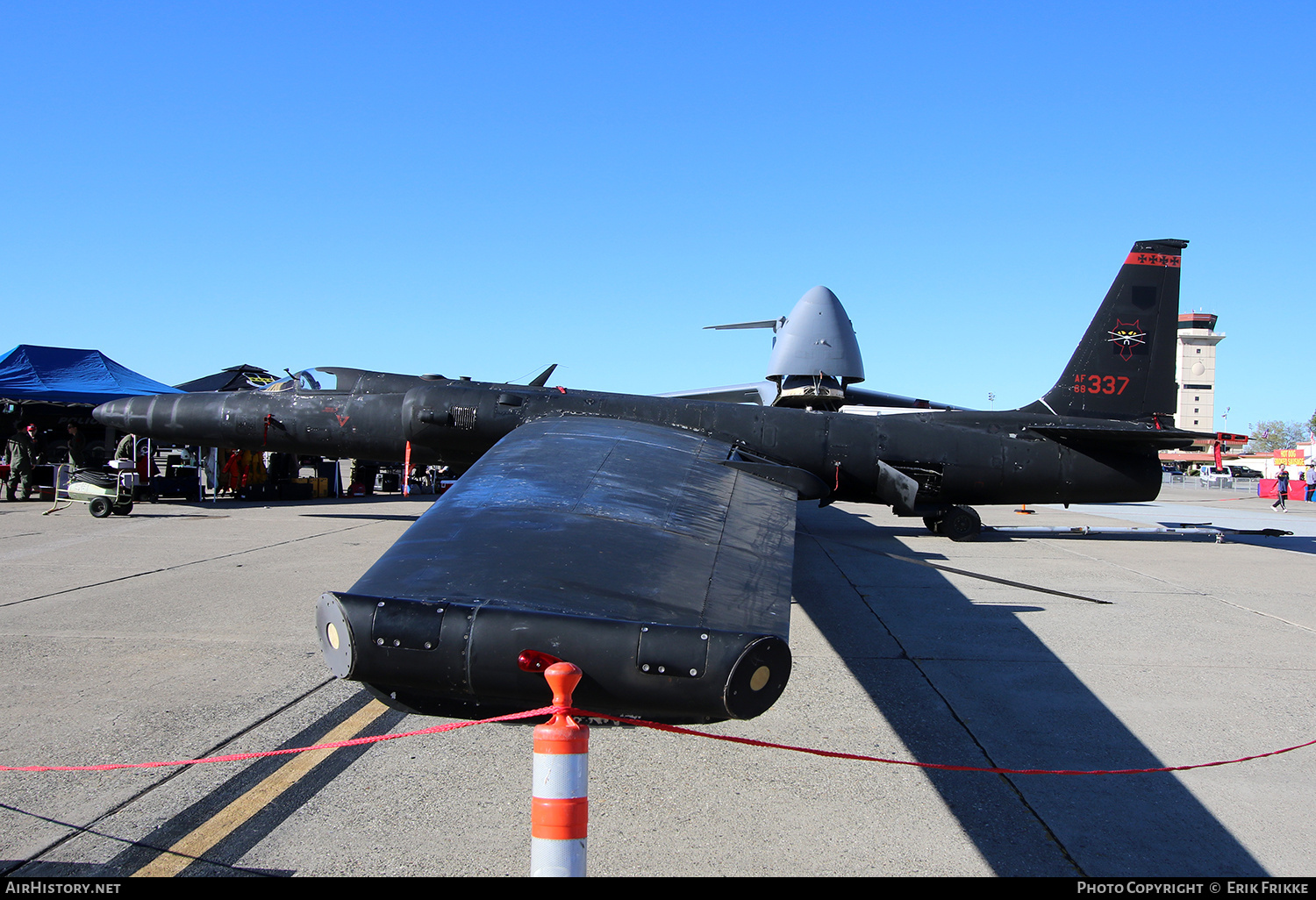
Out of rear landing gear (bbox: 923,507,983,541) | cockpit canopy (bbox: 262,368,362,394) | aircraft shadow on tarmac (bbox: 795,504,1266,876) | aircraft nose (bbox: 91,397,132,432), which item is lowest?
aircraft shadow on tarmac (bbox: 795,504,1266,876)

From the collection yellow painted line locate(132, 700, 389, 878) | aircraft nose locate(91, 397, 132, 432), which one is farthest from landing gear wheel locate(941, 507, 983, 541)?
aircraft nose locate(91, 397, 132, 432)

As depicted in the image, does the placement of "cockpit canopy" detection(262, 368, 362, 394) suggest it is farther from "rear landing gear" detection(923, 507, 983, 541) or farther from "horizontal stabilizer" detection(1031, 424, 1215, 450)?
"horizontal stabilizer" detection(1031, 424, 1215, 450)

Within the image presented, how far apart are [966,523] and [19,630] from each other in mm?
12697

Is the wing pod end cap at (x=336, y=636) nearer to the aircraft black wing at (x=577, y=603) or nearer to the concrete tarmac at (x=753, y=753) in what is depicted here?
the aircraft black wing at (x=577, y=603)

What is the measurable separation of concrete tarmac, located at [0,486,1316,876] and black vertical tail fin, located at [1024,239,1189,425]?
4.64m

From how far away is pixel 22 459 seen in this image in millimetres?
18719

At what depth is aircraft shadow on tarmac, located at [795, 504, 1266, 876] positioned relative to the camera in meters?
3.23

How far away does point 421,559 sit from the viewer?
3725mm

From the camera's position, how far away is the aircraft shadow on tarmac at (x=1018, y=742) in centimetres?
323

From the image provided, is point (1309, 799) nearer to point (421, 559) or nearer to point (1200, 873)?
point (1200, 873)

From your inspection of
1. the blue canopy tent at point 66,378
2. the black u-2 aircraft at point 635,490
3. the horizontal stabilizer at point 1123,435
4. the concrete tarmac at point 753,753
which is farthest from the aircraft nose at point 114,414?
the horizontal stabilizer at point 1123,435

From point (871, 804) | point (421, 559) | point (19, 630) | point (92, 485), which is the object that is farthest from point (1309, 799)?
point (92, 485)

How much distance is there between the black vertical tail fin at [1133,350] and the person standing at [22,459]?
21.5 meters

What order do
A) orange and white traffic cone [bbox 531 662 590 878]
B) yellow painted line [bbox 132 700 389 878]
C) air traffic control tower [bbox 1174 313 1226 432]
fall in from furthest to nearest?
air traffic control tower [bbox 1174 313 1226 432] → yellow painted line [bbox 132 700 389 878] → orange and white traffic cone [bbox 531 662 590 878]
